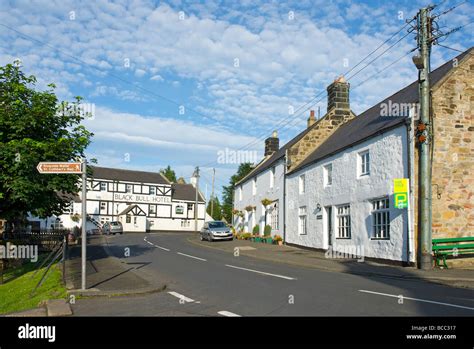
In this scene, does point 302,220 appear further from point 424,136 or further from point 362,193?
point 424,136

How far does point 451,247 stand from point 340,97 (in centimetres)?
1749

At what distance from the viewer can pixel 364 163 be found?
20688 mm

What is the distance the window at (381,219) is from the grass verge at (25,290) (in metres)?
12.5

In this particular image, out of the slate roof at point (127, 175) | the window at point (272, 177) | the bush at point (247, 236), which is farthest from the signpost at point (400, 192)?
the slate roof at point (127, 175)

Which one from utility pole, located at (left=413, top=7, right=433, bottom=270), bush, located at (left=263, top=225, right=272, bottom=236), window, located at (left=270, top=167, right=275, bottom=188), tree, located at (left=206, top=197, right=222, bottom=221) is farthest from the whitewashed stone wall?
tree, located at (left=206, top=197, right=222, bottom=221)

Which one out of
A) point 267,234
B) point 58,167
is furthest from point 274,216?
point 58,167

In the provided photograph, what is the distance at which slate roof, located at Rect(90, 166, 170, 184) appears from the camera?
6731 cm

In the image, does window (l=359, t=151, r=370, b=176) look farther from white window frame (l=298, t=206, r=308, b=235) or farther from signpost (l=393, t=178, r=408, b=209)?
white window frame (l=298, t=206, r=308, b=235)

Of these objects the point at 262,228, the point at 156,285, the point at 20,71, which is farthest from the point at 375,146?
the point at 262,228

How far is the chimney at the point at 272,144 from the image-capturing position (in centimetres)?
4639

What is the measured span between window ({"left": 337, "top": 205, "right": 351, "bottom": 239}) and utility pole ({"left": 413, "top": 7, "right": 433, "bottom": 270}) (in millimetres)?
5447

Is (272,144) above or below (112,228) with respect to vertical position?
above

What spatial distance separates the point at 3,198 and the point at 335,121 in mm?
23267

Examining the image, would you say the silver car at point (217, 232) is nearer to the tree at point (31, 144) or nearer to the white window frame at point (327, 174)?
the white window frame at point (327, 174)
